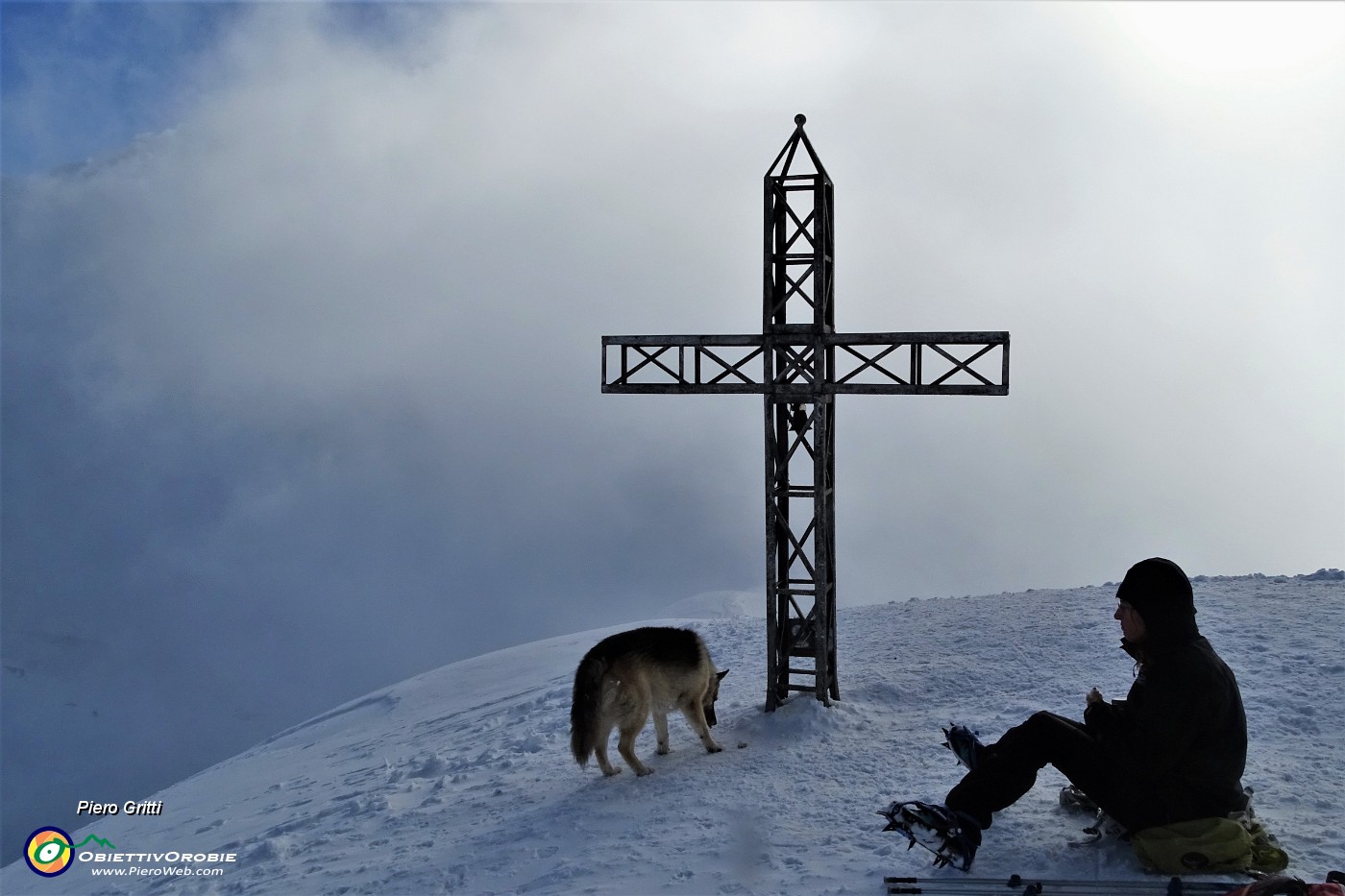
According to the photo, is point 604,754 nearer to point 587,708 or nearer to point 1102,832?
point 587,708

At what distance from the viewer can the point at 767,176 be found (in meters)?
10.0

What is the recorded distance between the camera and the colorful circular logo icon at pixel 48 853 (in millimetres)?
9500

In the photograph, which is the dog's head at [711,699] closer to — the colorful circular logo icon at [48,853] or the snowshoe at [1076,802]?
the snowshoe at [1076,802]

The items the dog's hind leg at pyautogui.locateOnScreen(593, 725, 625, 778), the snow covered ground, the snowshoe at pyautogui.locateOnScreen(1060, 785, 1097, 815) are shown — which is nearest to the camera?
the snow covered ground

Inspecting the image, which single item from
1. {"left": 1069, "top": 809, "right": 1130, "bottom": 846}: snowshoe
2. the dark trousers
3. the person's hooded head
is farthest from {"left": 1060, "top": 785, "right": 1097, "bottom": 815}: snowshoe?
the person's hooded head

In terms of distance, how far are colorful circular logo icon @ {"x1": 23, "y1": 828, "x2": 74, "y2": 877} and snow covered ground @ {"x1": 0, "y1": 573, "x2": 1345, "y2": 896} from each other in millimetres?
222

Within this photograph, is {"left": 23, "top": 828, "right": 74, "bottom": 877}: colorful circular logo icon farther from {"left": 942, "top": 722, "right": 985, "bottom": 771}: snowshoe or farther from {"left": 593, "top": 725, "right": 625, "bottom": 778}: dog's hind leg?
{"left": 942, "top": 722, "right": 985, "bottom": 771}: snowshoe

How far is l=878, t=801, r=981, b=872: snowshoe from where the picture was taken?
6000 mm

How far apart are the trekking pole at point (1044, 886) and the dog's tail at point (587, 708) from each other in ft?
9.88

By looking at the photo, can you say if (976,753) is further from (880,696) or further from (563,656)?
(563,656)

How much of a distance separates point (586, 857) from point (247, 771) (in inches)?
296

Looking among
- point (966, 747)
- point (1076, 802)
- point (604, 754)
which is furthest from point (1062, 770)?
point (604, 754)

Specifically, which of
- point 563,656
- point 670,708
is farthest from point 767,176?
point 563,656

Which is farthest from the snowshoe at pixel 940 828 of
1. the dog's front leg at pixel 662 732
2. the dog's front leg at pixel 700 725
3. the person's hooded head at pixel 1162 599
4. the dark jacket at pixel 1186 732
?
the dog's front leg at pixel 662 732
